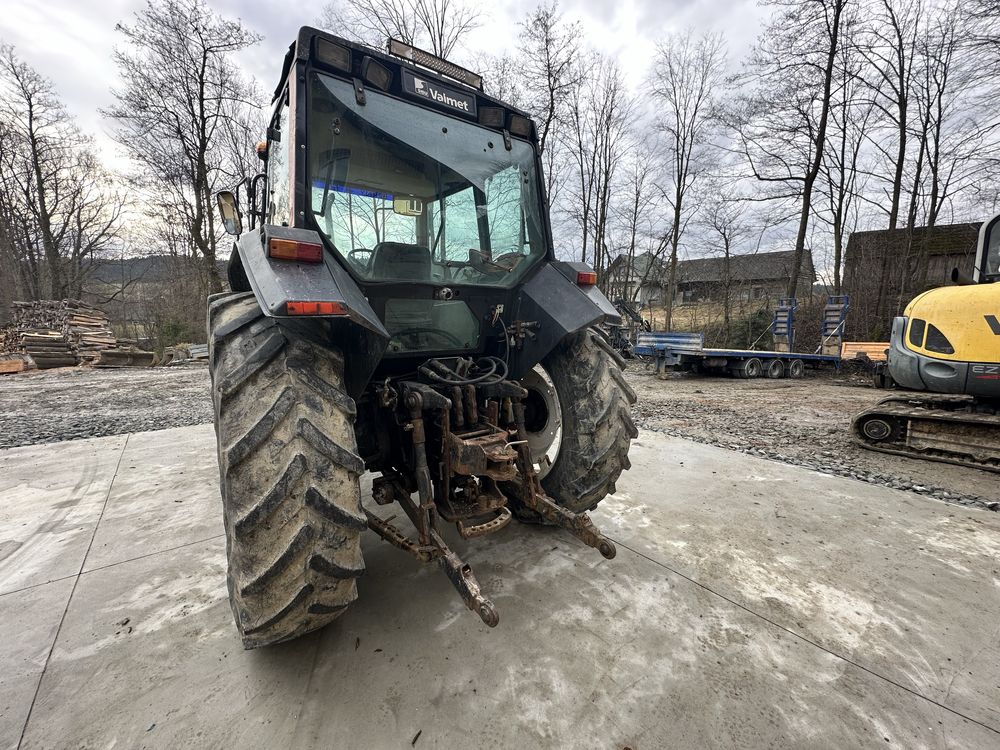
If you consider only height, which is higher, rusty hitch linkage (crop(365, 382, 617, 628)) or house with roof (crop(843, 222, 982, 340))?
house with roof (crop(843, 222, 982, 340))

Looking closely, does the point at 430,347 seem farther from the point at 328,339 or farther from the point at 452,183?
the point at 452,183

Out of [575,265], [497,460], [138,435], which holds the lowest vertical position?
[138,435]

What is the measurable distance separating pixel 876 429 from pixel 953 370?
3.26 feet

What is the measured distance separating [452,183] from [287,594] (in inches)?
74.4

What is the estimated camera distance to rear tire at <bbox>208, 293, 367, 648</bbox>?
135 cm

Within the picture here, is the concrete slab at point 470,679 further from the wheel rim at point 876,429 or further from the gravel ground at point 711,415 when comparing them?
the wheel rim at point 876,429

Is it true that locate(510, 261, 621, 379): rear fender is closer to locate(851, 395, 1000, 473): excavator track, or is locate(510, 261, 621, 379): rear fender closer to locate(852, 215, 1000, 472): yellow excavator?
locate(852, 215, 1000, 472): yellow excavator

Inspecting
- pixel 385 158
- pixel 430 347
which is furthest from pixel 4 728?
pixel 385 158

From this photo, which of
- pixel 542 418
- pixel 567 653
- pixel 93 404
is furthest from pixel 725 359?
pixel 93 404

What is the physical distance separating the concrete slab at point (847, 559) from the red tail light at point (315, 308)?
6.77ft

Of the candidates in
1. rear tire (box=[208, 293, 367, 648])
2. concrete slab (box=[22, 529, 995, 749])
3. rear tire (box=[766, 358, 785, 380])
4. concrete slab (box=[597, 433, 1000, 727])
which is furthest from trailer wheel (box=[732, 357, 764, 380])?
rear tire (box=[208, 293, 367, 648])

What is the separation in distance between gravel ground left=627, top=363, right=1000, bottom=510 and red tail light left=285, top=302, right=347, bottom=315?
426cm

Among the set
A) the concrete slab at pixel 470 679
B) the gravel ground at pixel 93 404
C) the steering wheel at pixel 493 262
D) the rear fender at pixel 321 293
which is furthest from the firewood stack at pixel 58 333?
the steering wheel at pixel 493 262

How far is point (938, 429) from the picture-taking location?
4324 mm
